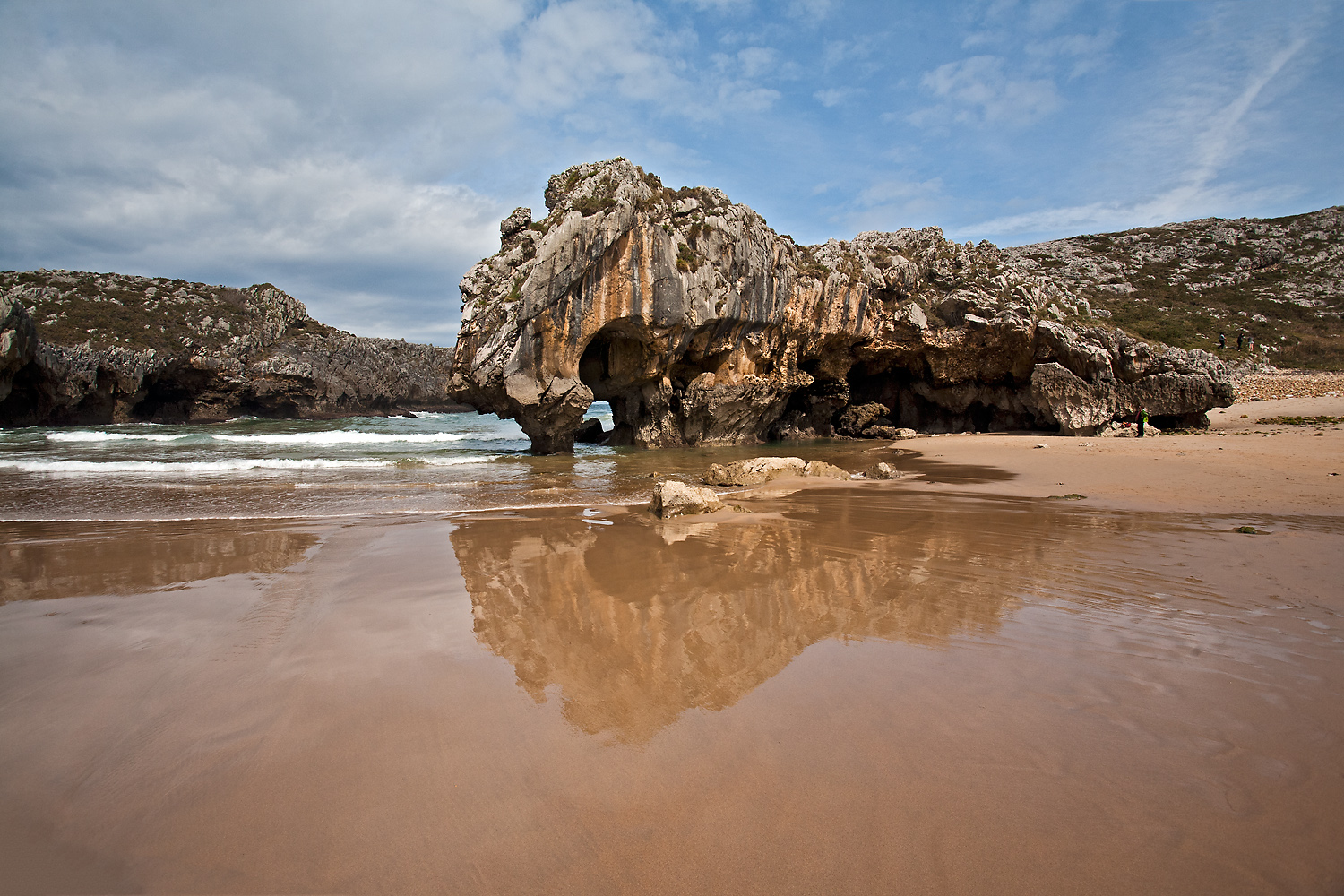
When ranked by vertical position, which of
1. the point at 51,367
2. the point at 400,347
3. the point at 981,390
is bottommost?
the point at 981,390

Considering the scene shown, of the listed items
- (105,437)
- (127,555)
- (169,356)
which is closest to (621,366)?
(127,555)

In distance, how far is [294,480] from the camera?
12.5m

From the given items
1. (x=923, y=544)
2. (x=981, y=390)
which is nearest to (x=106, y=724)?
(x=923, y=544)

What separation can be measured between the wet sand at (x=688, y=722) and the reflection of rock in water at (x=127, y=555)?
0.10m

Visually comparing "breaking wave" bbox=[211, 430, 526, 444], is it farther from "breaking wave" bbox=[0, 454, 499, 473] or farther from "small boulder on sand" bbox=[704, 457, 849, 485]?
"small boulder on sand" bbox=[704, 457, 849, 485]

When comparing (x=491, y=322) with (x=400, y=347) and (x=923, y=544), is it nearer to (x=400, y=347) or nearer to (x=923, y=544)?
(x=923, y=544)

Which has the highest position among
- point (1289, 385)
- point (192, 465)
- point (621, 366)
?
point (621, 366)

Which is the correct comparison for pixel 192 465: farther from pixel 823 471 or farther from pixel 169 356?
pixel 169 356

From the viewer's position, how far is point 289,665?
3.35 meters

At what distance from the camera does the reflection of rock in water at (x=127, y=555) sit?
5.03 metres

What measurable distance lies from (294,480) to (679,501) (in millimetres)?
9639

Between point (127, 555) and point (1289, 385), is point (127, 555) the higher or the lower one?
the lower one

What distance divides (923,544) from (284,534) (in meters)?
7.56

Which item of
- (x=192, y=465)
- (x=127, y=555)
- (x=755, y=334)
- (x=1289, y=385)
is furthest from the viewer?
(x=1289, y=385)
